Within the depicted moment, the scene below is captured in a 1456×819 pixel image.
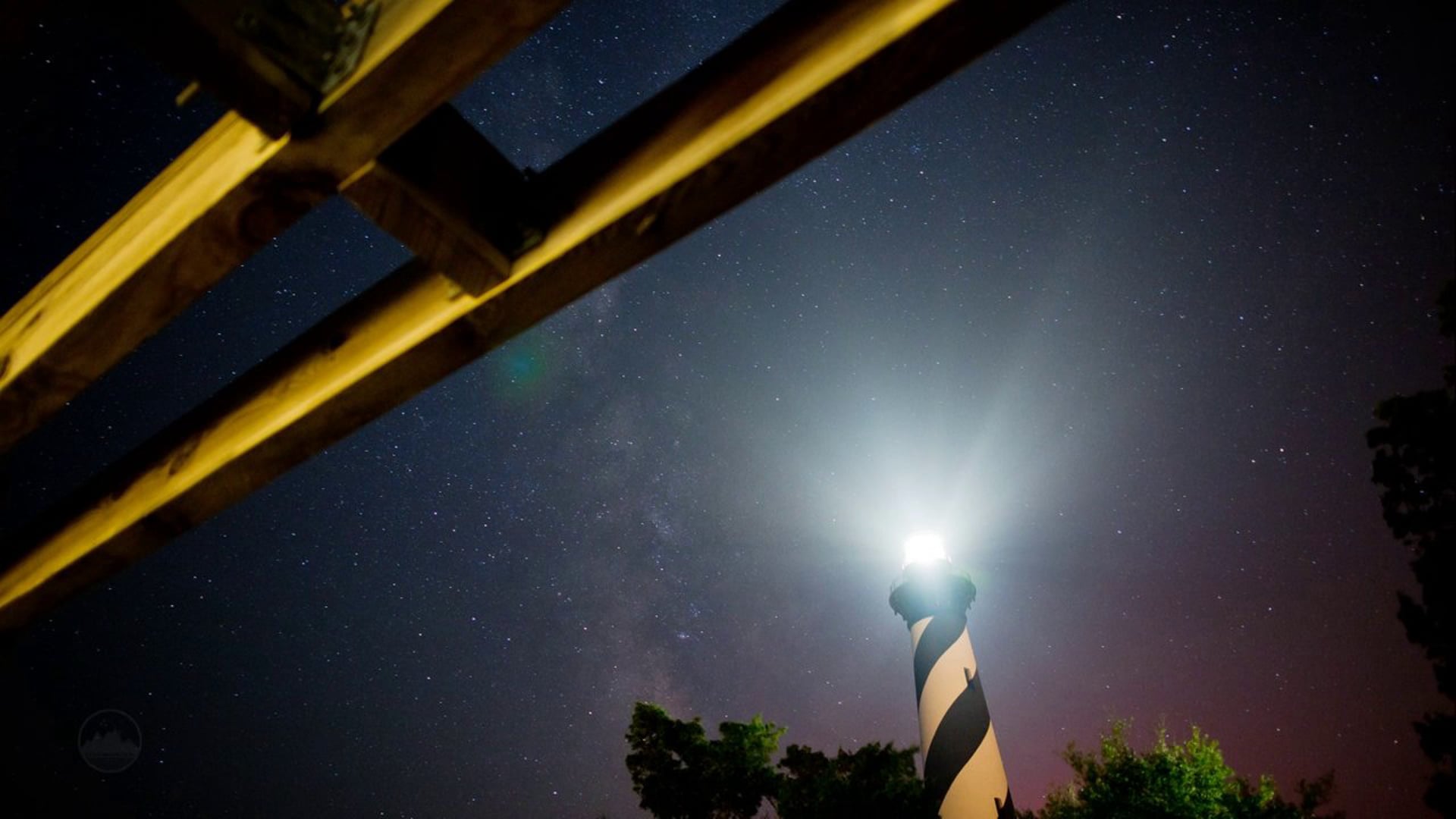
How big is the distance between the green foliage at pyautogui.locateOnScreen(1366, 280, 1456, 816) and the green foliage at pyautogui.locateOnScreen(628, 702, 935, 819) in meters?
7.00

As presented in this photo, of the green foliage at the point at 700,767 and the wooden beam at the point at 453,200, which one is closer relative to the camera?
the wooden beam at the point at 453,200

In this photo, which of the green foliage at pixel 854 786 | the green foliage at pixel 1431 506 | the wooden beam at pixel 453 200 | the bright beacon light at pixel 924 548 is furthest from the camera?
the bright beacon light at pixel 924 548

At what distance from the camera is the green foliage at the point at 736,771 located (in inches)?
414

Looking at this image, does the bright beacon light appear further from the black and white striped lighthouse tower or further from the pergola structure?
the pergola structure

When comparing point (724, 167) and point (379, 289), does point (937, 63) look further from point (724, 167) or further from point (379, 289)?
point (379, 289)

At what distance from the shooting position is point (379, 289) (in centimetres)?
172

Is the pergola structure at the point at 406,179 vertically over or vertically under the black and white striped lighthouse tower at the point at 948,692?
under

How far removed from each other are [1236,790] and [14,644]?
2361cm

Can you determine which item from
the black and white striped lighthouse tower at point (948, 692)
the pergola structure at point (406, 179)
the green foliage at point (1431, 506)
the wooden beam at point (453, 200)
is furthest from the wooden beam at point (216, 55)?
the black and white striped lighthouse tower at point (948, 692)

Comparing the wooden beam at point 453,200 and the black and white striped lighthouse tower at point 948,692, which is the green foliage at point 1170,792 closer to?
the black and white striped lighthouse tower at point 948,692

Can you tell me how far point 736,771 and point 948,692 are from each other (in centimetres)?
456

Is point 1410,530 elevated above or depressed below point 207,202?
above

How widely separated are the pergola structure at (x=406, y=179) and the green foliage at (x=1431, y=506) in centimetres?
798

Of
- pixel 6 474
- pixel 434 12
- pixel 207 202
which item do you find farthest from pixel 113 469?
pixel 434 12
